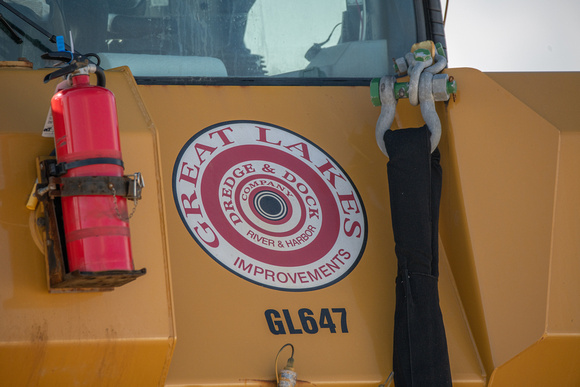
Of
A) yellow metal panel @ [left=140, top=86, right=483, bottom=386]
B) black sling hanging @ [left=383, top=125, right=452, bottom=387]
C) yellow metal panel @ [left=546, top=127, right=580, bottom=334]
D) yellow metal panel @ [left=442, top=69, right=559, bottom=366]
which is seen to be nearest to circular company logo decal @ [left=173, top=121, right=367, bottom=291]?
yellow metal panel @ [left=140, top=86, right=483, bottom=386]

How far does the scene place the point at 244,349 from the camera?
1951 millimetres

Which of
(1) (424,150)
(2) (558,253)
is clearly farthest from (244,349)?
(2) (558,253)

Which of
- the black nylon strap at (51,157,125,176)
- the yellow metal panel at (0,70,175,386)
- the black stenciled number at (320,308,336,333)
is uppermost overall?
the black nylon strap at (51,157,125,176)

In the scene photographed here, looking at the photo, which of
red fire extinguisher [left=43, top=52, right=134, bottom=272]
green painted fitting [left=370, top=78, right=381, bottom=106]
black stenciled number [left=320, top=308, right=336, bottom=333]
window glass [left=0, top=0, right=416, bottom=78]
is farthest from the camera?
window glass [left=0, top=0, right=416, bottom=78]

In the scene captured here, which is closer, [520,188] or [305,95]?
[520,188]

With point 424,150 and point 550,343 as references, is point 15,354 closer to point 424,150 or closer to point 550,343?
point 424,150

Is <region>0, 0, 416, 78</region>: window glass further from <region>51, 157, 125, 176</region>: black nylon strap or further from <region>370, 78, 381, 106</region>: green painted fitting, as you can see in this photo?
<region>51, 157, 125, 176</region>: black nylon strap

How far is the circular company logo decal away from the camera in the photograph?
210 cm

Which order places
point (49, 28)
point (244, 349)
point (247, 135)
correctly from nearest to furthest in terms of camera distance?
point (244, 349)
point (247, 135)
point (49, 28)

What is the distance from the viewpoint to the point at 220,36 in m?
2.60

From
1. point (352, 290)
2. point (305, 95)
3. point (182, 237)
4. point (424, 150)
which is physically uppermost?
point (305, 95)

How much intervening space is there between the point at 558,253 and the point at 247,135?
0.91 metres

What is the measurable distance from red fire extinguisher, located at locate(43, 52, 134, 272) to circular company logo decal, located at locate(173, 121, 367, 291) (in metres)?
0.40

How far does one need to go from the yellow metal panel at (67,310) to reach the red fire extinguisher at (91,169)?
0.12 meters
